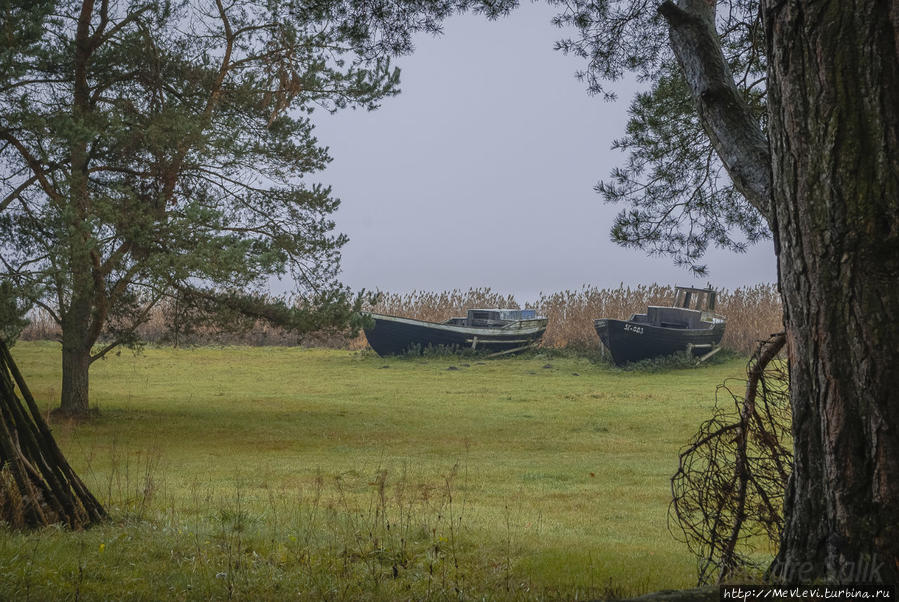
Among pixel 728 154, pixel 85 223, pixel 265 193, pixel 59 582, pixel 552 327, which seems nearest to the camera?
pixel 59 582

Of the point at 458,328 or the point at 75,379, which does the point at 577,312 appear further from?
the point at 75,379

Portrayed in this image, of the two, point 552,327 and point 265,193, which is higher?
point 265,193

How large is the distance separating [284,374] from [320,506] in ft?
58.1

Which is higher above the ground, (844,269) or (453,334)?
(844,269)

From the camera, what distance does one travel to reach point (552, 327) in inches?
1230

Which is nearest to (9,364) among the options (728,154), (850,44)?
(728,154)

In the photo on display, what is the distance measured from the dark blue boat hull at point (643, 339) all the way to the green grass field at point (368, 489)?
3.19m

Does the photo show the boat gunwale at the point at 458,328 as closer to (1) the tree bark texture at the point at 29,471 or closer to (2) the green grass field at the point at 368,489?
(2) the green grass field at the point at 368,489

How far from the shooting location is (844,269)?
10.4ft

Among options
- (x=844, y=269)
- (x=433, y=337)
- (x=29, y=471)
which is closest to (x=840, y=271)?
(x=844, y=269)

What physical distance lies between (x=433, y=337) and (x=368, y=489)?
20956 millimetres

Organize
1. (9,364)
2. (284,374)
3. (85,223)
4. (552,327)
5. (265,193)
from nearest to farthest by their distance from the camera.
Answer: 1. (9,364)
2. (85,223)
3. (265,193)
4. (284,374)
5. (552,327)

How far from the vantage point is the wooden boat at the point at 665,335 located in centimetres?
2542

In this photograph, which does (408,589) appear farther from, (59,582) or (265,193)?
(265,193)
